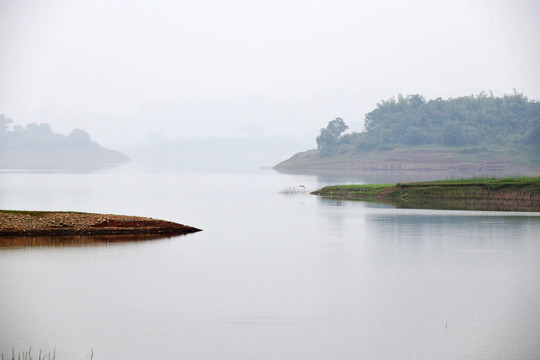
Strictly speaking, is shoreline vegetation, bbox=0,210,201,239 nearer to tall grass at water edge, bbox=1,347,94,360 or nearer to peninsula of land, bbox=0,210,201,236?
peninsula of land, bbox=0,210,201,236

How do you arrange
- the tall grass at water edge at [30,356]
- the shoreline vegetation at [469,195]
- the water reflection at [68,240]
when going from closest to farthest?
1. the tall grass at water edge at [30,356]
2. the water reflection at [68,240]
3. the shoreline vegetation at [469,195]

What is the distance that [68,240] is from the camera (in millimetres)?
41250

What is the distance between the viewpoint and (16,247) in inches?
1513

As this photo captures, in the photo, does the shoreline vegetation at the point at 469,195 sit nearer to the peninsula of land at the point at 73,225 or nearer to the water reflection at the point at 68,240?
the peninsula of land at the point at 73,225

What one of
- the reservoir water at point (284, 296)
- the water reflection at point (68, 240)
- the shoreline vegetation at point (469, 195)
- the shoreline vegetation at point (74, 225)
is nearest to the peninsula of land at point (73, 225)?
the shoreline vegetation at point (74, 225)

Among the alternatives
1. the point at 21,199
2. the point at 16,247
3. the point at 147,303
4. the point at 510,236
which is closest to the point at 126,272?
the point at 147,303

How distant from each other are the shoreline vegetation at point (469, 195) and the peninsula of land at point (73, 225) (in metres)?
32.3

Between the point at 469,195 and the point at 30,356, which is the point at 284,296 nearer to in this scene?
the point at 30,356

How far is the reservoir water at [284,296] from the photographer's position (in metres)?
21.2

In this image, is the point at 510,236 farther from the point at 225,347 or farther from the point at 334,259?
the point at 225,347

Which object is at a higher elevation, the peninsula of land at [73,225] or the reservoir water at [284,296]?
the peninsula of land at [73,225]

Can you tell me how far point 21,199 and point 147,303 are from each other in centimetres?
→ 6006

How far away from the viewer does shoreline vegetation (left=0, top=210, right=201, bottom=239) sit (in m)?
42.6

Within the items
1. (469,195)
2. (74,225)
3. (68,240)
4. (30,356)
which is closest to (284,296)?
(30,356)
